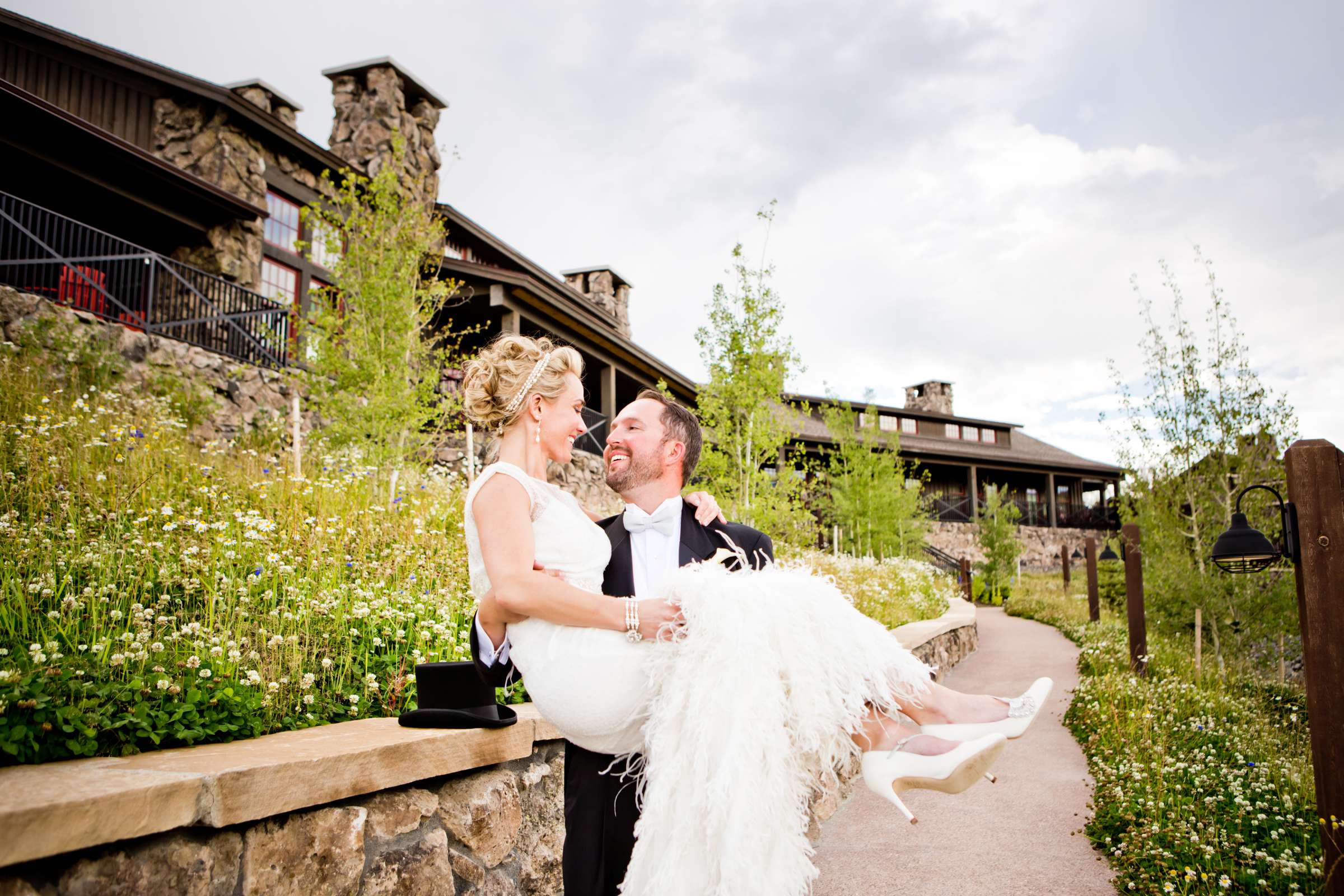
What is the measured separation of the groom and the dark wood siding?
50.7ft

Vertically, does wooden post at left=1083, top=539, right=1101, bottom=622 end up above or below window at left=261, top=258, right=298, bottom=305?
below

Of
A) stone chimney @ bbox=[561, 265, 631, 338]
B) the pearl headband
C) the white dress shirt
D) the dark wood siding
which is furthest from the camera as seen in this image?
stone chimney @ bbox=[561, 265, 631, 338]

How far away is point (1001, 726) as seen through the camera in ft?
6.34

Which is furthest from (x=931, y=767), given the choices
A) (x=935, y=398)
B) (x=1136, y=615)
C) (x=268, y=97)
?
(x=935, y=398)

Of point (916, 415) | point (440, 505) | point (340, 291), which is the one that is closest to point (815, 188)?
point (340, 291)

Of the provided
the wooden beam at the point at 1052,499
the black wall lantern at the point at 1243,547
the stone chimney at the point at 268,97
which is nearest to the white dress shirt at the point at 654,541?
the black wall lantern at the point at 1243,547

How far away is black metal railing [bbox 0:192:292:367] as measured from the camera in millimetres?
9664

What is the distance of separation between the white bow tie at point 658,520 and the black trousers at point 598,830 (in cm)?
69

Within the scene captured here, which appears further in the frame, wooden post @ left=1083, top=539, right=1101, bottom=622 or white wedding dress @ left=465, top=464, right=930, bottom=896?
wooden post @ left=1083, top=539, right=1101, bottom=622

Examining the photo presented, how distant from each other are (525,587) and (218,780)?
0.88 metres

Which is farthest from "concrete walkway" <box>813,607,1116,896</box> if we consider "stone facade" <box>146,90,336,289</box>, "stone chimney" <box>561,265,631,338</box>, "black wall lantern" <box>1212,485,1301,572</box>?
"stone chimney" <box>561,265,631,338</box>

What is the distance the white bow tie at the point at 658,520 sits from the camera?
238cm

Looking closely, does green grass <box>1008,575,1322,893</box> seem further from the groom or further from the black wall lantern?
the groom

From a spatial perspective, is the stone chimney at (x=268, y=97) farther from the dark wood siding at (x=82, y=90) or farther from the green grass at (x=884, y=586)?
the green grass at (x=884, y=586)
